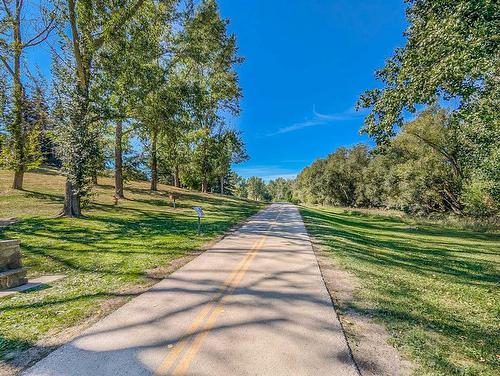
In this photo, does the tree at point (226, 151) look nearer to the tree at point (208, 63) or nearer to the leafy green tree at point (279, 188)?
the tree at point (208, 63)

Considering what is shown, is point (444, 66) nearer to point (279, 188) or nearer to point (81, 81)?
point (81, 81)

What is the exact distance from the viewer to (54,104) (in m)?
13.9

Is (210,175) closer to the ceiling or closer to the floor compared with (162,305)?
closer to the ceiling

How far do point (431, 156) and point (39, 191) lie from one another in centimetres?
3994

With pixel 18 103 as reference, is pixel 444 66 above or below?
below

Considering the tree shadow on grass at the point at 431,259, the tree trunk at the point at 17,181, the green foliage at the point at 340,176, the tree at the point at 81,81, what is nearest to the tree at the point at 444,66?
the tree shadow on grass at the point at 431,259

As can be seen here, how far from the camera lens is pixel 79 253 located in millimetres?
9172

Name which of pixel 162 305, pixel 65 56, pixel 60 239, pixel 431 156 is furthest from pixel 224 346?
pixel 431 156

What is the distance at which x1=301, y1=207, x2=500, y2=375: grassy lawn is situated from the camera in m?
3.89

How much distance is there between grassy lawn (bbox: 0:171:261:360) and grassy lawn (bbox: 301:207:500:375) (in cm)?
547

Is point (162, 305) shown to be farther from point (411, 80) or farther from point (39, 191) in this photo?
point (39, 191)

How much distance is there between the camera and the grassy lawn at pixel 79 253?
4.83 metres

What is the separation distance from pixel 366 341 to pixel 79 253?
9194 mm

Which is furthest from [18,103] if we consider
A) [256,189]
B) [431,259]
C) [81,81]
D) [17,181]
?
[256,189]
